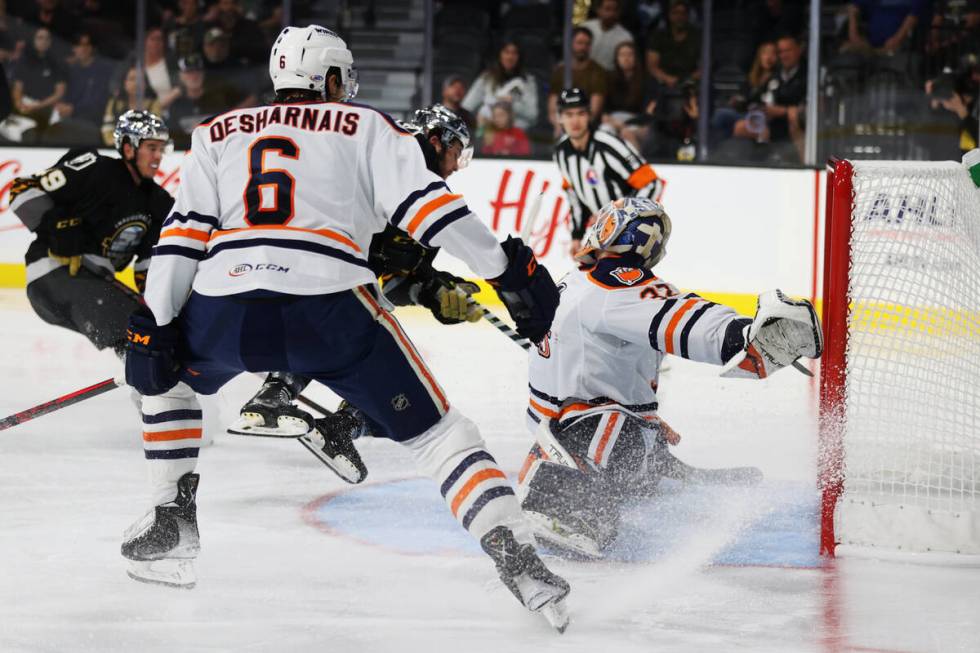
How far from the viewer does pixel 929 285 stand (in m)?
3.22

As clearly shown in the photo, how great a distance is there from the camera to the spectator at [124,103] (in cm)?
790

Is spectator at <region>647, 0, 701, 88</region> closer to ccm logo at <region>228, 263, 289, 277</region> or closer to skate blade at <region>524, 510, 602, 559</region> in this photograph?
skate blade at <region>524, 510, 602, 559</region>

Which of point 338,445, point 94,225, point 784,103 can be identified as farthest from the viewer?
point 784,103

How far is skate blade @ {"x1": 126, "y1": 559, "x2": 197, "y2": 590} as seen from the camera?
285cm

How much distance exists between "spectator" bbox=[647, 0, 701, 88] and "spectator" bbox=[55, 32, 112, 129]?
2.97m

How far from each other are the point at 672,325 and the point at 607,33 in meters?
5.00

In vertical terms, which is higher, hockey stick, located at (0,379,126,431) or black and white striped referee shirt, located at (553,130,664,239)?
black and white striped referee shirt, located at (553,130,664,239)

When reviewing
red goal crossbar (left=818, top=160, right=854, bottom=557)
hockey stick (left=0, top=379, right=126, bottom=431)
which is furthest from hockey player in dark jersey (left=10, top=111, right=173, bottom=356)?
red goal crossbar (left=818, top=160, right=854, bottom=557)

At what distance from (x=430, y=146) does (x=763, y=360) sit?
1263 mm

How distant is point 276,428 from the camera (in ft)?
11.2

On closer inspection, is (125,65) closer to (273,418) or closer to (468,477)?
(273,418)

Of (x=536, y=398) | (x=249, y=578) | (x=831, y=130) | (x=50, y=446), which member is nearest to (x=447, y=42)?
(x=831, y=130)

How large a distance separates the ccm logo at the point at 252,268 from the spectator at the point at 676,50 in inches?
202

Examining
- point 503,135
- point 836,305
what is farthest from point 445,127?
point 503,135
